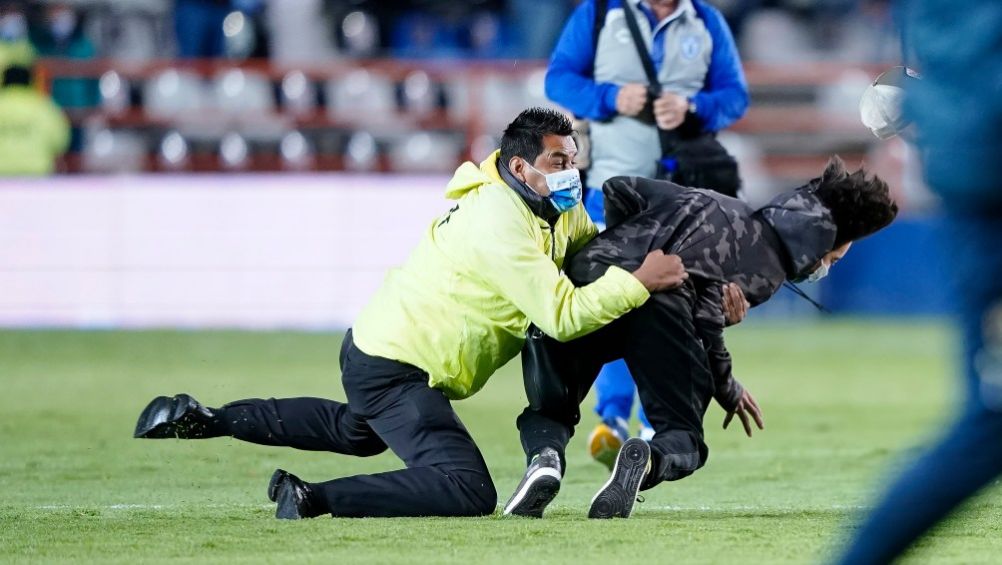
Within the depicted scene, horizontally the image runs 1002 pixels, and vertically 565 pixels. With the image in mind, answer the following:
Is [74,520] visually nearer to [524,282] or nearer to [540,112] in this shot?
[524,282]

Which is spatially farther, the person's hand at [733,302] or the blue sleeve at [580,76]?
the blue sleeve at [580,76]

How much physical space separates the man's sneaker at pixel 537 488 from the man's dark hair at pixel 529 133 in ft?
3.36

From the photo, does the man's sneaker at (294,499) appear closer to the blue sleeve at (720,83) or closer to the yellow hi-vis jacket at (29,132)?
the blue sleeve at (720,83)

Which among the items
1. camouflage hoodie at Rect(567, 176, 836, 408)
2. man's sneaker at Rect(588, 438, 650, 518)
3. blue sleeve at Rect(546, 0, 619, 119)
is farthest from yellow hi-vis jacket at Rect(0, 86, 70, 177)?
man's sneaker at Rect(588, 438, 650, 518)

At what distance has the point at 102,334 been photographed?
14.7 meters

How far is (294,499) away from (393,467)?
2.07 metres

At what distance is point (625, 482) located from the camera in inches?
215

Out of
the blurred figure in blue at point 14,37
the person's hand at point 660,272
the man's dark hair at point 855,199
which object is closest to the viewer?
the person's hand at point 660,272

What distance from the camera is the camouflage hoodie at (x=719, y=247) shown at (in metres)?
5.78

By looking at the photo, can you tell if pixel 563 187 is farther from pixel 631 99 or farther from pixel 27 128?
pixel 27 128

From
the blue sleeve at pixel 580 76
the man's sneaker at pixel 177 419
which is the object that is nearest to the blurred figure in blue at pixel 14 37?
the blue sleeve at pixel 580 76

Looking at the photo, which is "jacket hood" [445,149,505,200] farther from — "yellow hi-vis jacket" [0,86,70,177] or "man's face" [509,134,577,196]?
"yellow hi-vis jacket" [0,86,70,177]

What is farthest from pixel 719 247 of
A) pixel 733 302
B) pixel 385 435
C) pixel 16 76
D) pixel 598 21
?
pixel 16 76

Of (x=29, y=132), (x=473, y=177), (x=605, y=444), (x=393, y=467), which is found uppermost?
(x=473, y=177)
